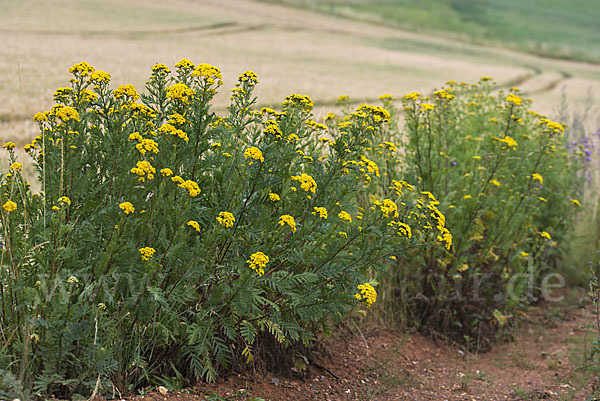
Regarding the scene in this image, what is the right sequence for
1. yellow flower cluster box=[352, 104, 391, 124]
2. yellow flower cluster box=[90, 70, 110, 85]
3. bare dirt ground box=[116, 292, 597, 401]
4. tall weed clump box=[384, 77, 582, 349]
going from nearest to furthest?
yellow flower cluster box=[90, 70, 110, 85], yellow flower cluster box=[352, 104, 391, 124], bare dirt ground box=[116, 292, 597, 401], tall weed clump box=[384, 77, 582, 349]

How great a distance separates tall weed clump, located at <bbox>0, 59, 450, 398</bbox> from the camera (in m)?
2.62

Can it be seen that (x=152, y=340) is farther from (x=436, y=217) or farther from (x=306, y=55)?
(x=306, y=55)

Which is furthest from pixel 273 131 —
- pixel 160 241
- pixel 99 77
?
pixel 99 77

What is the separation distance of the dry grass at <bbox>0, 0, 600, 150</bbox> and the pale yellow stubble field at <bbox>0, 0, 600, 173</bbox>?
46 millimetres

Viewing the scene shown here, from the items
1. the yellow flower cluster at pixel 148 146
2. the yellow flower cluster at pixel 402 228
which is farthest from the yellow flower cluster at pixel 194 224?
the yellow flower cluster at pixel 402 228

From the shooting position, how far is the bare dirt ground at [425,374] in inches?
132

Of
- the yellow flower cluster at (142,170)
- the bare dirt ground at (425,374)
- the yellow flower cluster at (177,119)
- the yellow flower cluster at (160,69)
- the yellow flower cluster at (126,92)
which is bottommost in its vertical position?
the bare dirt ground at (425,374)

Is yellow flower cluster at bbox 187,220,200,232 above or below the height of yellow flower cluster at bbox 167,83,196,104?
below

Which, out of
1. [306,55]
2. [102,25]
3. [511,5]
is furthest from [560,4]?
[102,25]

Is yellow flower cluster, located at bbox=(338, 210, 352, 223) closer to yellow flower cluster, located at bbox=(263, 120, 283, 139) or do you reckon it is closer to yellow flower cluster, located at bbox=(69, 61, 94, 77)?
yellow flower cluster, located at bbox=(263, 120, 283, 139)

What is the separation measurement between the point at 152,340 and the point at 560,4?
5619 cm

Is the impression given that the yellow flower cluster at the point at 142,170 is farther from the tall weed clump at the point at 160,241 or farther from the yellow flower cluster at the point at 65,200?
the yellow flower cluster at the point at 65,200

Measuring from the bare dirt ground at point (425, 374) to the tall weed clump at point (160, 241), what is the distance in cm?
23

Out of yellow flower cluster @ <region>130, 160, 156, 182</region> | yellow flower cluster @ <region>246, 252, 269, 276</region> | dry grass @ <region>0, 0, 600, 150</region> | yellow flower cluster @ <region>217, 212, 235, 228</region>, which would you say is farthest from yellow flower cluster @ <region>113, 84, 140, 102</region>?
dry grass @ <region>0, 0, 600, 150</region>
